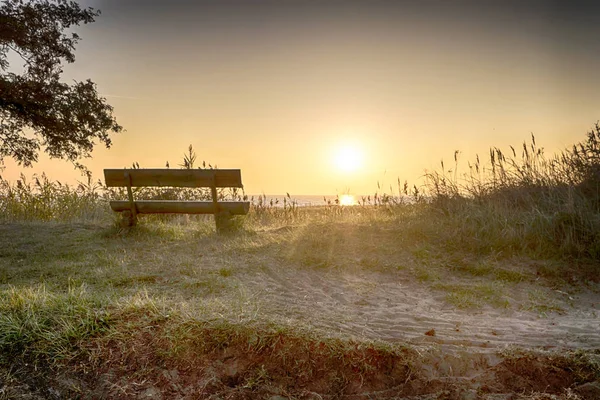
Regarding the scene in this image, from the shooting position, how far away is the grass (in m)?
3.02

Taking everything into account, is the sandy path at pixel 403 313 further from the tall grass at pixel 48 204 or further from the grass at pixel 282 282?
the tall grass at pixel 48 204

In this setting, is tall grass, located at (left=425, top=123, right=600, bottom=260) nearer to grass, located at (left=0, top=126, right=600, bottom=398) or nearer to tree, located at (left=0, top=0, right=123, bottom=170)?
Answer: grass, located at (left=0, top=126, right=600, bottom=398)

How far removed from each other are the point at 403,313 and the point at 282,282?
1.66m

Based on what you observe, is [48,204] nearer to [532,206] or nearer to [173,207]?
[173,207]

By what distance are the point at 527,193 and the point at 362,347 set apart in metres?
6.01

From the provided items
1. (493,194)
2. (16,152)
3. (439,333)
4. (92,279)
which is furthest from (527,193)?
(16,152)

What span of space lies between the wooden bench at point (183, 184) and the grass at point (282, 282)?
39 cm

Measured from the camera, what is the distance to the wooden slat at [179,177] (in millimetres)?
8039

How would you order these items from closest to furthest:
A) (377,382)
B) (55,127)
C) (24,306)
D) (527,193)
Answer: (377,382), (24,306), (527,193), (55,127)

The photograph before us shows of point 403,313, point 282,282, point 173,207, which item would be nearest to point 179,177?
point 173,207

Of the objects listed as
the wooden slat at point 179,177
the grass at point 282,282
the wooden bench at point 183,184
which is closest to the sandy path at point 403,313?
the grass at point 282,282

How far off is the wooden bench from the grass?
1.27ft

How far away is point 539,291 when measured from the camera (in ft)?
17.2

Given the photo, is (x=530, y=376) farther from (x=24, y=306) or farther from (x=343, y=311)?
(x=24, y=306)
